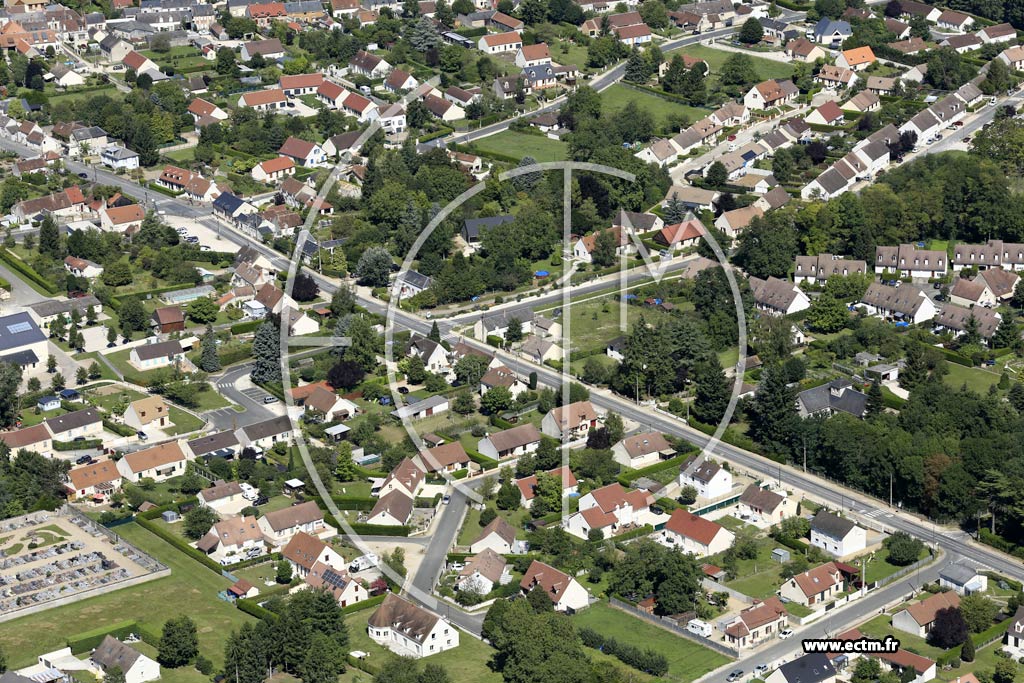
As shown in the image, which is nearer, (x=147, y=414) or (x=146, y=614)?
(x=146, y=614)

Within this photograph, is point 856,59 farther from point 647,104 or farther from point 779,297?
point 779,297

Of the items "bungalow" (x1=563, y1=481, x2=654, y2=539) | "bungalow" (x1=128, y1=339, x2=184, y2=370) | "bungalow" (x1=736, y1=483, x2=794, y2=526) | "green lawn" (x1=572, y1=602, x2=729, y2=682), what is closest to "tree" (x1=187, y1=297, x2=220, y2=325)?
"bungalow" (x1=128, y1=339, x2=184, y2=370)

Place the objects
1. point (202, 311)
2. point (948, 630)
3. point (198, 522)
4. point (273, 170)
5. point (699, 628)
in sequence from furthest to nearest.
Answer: point (273, 170)
point (202, 311)
point (198, 522)
point (699, 628)
point (948, 630)

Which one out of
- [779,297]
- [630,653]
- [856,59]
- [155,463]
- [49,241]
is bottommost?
[49,241]

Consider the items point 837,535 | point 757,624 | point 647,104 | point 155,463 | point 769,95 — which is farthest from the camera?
point 647,104

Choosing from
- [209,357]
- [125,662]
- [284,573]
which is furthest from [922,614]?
[209,357]

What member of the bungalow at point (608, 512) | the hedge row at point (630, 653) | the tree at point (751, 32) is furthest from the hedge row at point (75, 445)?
the tree at point (751, 32)

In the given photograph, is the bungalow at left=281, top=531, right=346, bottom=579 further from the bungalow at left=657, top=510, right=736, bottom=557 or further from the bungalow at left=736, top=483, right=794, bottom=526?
the bungalow at left=736, top=483, right=794, bottom=526
